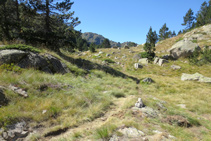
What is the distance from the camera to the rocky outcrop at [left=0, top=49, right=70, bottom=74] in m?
6.48

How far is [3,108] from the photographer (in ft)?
10.9

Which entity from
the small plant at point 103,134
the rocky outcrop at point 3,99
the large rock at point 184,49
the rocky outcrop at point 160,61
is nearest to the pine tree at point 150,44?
the rocky outcrop at point 160,61

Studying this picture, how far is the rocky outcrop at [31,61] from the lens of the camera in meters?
6.48

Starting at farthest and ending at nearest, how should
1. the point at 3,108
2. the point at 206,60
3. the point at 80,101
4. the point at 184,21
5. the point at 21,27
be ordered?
the point at 184,21
the point at 206,60
the point at 21,27
the point at 80,101
the point at 3,108

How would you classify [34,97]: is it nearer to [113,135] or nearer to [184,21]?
[113,135]

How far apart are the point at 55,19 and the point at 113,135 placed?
13857 mm

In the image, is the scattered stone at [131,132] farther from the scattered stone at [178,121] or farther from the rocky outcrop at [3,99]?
the rocky outcrop at [3,99]

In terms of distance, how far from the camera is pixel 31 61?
731 cm

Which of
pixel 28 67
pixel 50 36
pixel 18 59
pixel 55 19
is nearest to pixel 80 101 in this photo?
pixel 28 67

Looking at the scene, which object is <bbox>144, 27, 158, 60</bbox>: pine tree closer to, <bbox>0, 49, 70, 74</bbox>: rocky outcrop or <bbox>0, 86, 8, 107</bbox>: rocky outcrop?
<bbox>0, 49, 70, 74</bbox>: rocky outcrop

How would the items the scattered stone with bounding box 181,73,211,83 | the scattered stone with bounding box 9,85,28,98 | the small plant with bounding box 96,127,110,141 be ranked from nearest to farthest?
the small plant with bounding box 96,127,110,141 < the scattered stone with bounding box 9,85,28,98 < the scattered stone with bounding box 181,73,211,83

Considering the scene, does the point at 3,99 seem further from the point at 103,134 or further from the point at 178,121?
the point at 178,121

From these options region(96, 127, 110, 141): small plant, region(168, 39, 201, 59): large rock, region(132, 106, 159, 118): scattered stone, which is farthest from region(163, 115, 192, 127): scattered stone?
region(168, 39, 201, 59): large rock

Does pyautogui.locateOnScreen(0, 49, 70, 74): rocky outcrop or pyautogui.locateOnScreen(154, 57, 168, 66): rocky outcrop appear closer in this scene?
pyautogui.locateOnScreen(0, 49, 70, 74): rocky outcrop
